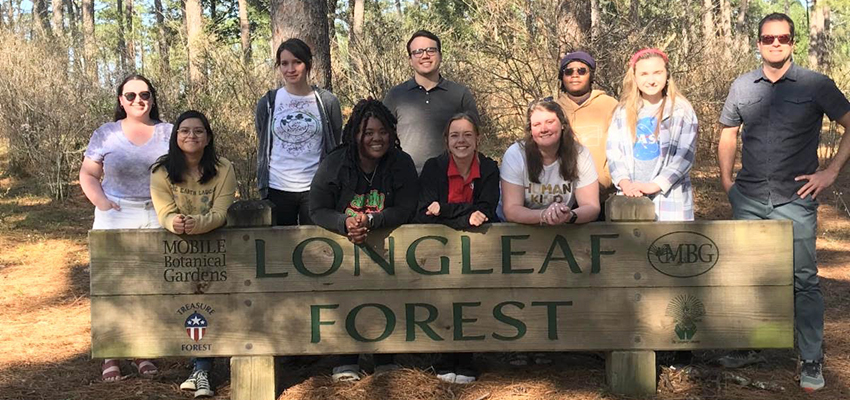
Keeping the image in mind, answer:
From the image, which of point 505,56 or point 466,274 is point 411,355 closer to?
point 466,274

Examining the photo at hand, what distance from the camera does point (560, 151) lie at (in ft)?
13.4

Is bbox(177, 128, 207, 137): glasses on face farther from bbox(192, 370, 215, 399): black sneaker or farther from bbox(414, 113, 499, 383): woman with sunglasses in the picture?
bbox(192, 370, 215, 399): black sneaker

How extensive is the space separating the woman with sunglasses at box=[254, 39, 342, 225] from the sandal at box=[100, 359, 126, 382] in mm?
1305

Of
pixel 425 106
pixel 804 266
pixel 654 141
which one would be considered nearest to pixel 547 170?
pixel 654 141

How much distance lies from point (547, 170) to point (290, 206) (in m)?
1.56

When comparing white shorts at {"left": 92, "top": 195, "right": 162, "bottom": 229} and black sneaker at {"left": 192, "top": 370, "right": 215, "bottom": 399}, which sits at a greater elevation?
white shorts at {"left": 92, "top": 195, "right": 162, "bottom": 229}

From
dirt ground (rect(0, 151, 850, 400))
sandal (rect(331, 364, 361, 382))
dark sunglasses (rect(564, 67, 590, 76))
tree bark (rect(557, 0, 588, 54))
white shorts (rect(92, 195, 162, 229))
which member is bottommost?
dirt ground (rect(0, 151, 850, 400))

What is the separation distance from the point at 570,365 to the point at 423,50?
2145 millimetres

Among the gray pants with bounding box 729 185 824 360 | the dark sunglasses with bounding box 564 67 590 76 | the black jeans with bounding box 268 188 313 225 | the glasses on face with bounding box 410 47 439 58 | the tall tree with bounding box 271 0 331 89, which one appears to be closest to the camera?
the gray pants with bounding box 729 185 824 360

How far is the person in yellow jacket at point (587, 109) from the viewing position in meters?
4.45

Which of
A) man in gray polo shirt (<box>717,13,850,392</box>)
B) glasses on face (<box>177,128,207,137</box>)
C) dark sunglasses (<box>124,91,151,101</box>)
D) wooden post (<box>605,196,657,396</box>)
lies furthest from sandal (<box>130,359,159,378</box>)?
man in gray polo shirt (<box>717,13,850,392</box>)

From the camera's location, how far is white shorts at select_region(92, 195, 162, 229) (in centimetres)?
446

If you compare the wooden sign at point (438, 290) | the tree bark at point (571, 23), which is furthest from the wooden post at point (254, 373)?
the tree bark at point (571, 23)

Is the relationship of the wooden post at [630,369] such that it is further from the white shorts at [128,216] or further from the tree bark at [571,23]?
the tree bark at [571,23]
